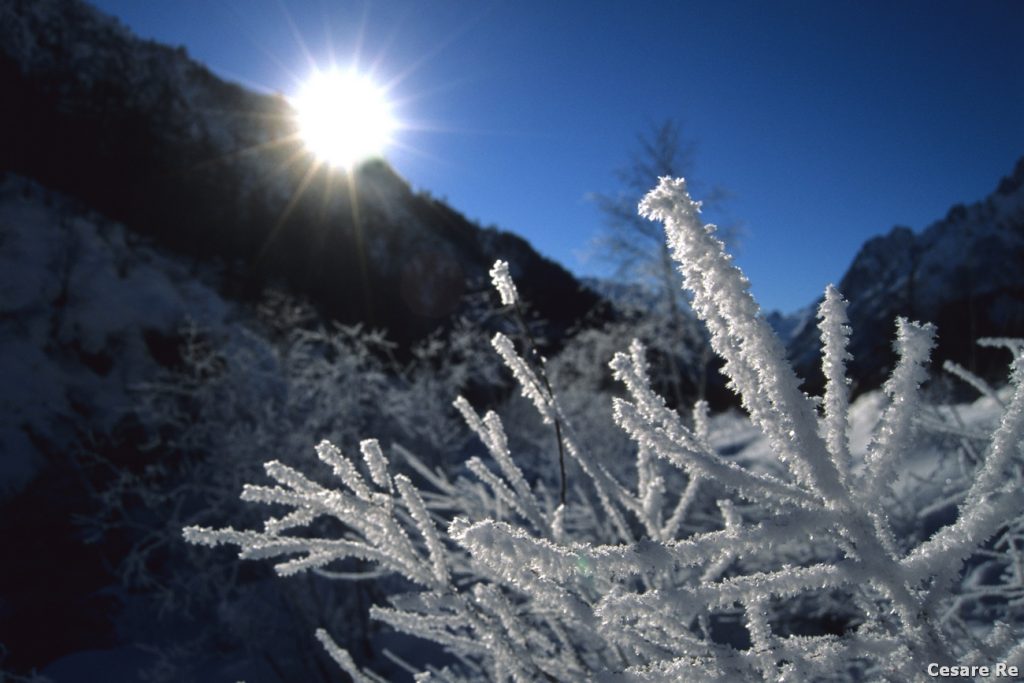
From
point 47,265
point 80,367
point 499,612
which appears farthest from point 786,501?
point 47,265

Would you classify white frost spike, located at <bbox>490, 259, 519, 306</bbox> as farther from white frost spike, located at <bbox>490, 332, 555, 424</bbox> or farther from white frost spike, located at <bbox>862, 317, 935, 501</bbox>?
white frost spike, located at <bbox>862, 317, 935, 501</bbox>

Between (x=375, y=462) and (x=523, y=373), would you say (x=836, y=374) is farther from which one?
(x=375, y=462)

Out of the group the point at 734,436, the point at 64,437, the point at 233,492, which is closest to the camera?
the point at 233,492

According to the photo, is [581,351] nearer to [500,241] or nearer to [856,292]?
[500,241]

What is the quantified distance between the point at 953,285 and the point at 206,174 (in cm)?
2660

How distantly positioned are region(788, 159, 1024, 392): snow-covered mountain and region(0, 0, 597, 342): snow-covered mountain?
1118 centimetres

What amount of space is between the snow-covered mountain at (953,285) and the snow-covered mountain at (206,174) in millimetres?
11182

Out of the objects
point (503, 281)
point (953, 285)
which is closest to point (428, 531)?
point (503, 281)

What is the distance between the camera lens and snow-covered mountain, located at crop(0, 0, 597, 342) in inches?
462

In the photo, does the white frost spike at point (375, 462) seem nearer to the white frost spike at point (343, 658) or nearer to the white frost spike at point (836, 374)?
the white frost spike at point (343, 658)

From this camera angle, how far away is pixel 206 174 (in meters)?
14.5

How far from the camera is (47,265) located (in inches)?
262

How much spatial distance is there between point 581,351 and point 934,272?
20.6 metres

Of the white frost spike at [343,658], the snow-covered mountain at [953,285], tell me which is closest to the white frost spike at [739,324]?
the white frost spike at [343,658]
